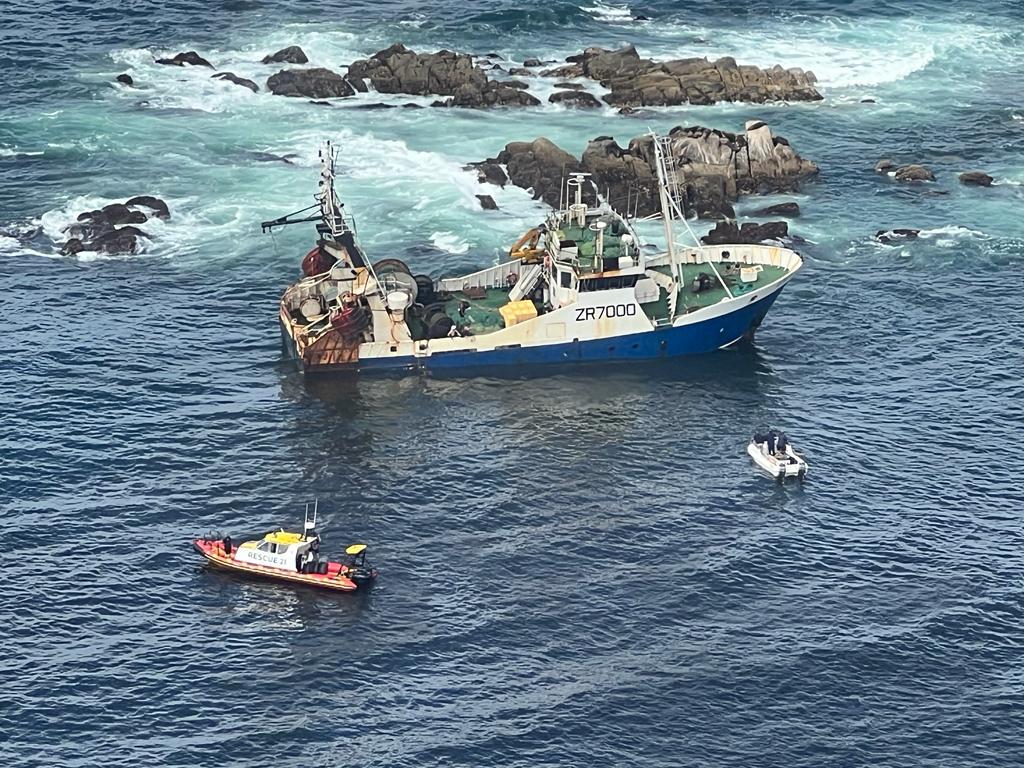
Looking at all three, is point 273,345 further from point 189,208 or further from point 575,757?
point 575,757

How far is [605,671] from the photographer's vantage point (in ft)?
372

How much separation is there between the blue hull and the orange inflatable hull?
30.0m

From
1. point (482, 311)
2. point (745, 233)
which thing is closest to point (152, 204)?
point (482, 311)

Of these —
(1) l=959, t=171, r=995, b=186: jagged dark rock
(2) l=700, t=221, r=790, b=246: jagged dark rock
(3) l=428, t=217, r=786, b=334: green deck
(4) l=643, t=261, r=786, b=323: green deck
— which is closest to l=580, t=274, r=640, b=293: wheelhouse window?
(3) l=428, t=217, r=786, b=334: green deck

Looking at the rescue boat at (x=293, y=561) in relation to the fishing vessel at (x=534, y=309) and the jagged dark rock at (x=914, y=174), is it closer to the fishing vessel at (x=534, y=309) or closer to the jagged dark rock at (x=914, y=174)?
the fishing vessel at (x=534, y=309)

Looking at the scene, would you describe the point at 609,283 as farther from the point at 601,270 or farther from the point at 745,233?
the point at 745,233

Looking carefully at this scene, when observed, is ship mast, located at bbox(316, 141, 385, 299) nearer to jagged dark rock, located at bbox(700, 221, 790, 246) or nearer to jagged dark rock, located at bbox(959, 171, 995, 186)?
jagged dark rock, located at bbox(700, 221, 790, 246)

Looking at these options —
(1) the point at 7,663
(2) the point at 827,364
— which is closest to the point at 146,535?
(1) the point at 7,663

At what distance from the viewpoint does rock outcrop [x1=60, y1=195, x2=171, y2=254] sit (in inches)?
6801

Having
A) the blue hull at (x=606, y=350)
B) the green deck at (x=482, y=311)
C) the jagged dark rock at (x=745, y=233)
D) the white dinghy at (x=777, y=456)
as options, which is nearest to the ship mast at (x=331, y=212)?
the blue hull at (x=606, y=350)

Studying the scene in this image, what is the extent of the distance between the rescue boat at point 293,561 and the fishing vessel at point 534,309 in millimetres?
29156

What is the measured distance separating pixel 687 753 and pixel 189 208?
312 ft

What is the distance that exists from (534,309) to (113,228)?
4727 centimetres

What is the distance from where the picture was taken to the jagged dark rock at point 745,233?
173 metres
